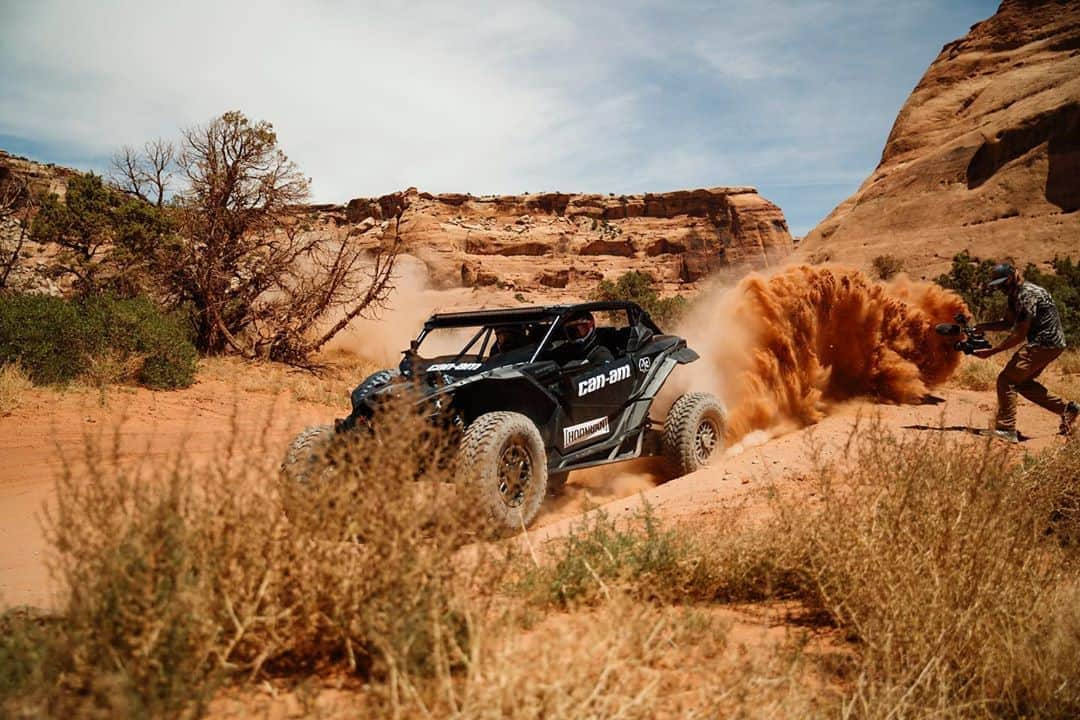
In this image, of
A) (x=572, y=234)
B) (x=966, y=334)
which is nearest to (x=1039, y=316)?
(x=966, y=334)

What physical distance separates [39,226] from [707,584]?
22.6 m

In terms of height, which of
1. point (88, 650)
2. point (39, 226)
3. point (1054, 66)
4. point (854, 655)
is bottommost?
point (854, 655)

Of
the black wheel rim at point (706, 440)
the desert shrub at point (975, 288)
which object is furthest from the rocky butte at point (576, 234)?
the black wheel rim at point (706, 440)

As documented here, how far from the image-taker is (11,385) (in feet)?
31.3

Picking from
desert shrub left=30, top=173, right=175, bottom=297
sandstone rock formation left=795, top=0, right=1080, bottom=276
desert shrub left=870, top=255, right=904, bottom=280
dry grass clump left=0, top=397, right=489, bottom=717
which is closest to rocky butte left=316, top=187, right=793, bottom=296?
sandstone rock formation left=795, top=0, right=1080, bottom=276

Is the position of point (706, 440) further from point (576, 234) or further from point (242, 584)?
point (576, 234)

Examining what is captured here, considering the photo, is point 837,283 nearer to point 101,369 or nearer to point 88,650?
point 88,650

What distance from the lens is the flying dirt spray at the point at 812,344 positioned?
29.0ft

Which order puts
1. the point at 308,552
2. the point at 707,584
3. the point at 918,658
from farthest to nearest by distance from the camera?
the point at 707,584 → the point at 918,658 → the point at 308,552

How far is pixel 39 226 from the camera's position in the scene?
1959cm

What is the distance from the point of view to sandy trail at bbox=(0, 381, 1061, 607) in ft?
16.9

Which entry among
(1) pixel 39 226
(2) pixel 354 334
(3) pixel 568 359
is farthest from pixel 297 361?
(3) pixel 568 359

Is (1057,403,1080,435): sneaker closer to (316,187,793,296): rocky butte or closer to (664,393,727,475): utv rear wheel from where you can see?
(664,393,727,475): utv rear wheel

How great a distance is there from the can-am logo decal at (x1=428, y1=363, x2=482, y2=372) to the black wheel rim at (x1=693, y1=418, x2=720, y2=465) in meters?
2.50
